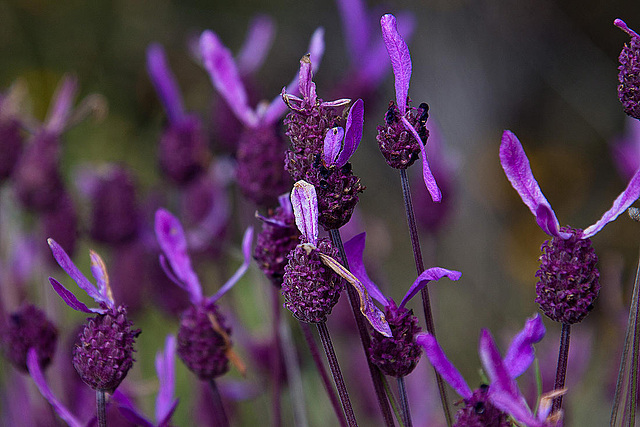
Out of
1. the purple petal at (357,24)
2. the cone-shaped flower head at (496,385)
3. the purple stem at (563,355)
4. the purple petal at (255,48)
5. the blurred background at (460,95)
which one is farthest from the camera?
the blurred background at (460,95)

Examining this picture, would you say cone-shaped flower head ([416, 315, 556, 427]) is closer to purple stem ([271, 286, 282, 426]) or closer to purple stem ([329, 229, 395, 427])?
purple stem ([329, 229, 395, 427])

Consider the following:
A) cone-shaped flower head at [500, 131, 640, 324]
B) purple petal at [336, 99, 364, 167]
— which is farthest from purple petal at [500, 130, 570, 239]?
purple petal at [336, 99, 364, 167]

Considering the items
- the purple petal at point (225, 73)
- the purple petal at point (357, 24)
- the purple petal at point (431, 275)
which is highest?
the purple petal at point (357, 24)

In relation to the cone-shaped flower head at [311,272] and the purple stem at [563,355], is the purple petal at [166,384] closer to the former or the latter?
the cone-shaped flower head at [311,272]

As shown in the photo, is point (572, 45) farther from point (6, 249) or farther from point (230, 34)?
point (6, 249)

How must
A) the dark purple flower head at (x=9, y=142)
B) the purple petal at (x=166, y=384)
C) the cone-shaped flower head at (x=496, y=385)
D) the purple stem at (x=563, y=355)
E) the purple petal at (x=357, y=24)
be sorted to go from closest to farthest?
1. the cone-shaped flower head at (x=496, y=385)
2. the purple stem at (x=563, y=355)
3. the purple petal at (x=166, y=384)
4. the dark purple flower head at (x=9, y=142)
5. the purple petal at (x=357, y=24)

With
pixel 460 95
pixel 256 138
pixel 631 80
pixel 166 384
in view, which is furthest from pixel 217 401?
pixel 460 95

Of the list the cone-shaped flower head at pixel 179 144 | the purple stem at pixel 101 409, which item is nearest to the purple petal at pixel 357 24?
the cone-shaped flower head at pixel 179 144

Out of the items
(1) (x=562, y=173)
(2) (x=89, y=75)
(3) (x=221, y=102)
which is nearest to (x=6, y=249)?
(3) (x=221, y=102)
